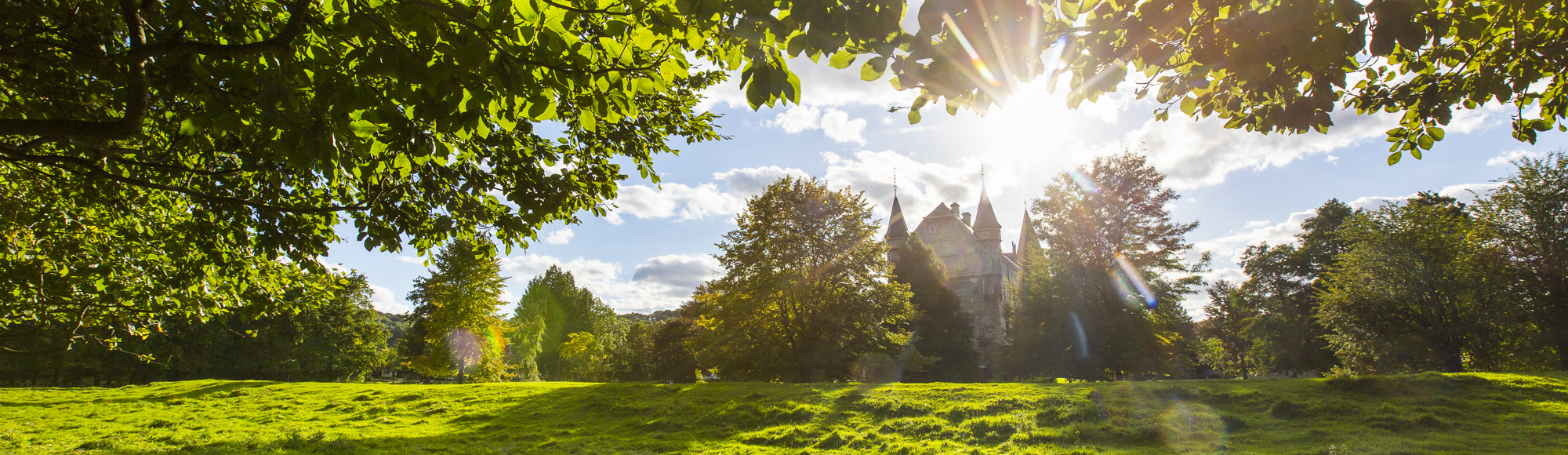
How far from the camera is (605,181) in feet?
20.7

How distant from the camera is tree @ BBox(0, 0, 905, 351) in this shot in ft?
8.50

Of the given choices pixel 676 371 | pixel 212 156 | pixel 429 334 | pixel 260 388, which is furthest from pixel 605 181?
pixel 676 371

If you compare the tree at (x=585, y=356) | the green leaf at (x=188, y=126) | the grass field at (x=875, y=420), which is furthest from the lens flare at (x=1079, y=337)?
the tree at (x=585, y=356)

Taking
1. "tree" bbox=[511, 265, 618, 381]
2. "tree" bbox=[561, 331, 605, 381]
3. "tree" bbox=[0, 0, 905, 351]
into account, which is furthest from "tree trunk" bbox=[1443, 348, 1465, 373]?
"tree" bbox=[511, 265, 618, 381]

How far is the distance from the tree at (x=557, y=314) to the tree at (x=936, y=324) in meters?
29.9

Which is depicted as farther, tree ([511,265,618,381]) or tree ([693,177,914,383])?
tree ([511,265,618,381])

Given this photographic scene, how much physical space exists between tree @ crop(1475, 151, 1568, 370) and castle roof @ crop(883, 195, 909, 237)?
89.4 feet

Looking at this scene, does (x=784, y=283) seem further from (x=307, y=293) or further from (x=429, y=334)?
(x=429, y=334)

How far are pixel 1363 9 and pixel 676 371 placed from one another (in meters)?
35.5

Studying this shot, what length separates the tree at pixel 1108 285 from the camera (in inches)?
931

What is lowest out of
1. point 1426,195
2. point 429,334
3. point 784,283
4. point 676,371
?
point 676,371

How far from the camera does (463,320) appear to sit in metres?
27.9

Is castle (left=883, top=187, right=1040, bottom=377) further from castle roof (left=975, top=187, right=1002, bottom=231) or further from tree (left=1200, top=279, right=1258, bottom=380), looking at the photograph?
tree (left=1200, top=279, right=1258, bottom=380)

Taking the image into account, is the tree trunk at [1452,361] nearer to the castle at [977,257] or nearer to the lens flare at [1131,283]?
the lens flare at [1131,283]
